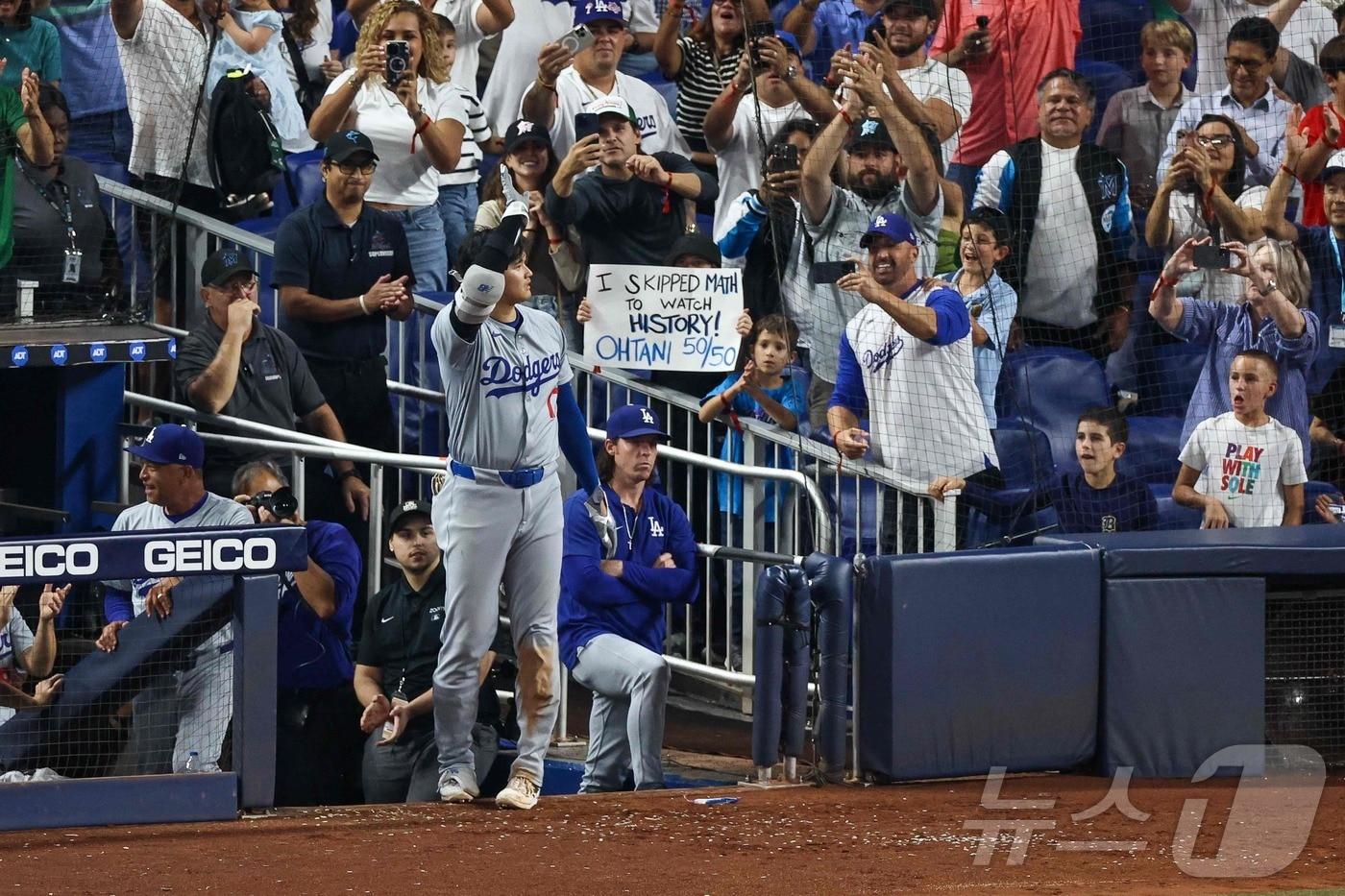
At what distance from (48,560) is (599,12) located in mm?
4729

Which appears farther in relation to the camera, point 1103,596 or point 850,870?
point 1103,596

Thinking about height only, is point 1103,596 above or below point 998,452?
below

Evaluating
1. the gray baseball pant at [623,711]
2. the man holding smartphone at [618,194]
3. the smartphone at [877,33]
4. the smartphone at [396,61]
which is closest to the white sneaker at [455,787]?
the gray baseball pant at [623,711]

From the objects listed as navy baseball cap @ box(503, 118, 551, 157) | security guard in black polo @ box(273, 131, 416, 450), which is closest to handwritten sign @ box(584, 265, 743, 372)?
navy baseball cap @ box(503, 118, 551, 157)

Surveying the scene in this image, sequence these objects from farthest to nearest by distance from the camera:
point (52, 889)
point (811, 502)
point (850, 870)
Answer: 1. point (811, 502)
2. point (850, 870)
3. point (52, 889)

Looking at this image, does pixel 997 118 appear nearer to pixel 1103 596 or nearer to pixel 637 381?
pixel 637 381

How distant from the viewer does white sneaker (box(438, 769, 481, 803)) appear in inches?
237

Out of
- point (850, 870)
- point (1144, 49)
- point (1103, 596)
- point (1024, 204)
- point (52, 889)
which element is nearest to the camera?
point (52, 889)

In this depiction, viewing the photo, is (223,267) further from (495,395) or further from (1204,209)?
(1204,209)

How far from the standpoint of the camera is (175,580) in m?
5.84

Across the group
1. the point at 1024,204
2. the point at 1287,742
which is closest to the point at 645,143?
the point at 1024,204

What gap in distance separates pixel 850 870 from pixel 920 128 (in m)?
4.04

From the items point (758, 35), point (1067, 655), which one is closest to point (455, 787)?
point (1067, 655)

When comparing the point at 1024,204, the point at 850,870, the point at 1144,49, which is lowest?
the point at 850,870
